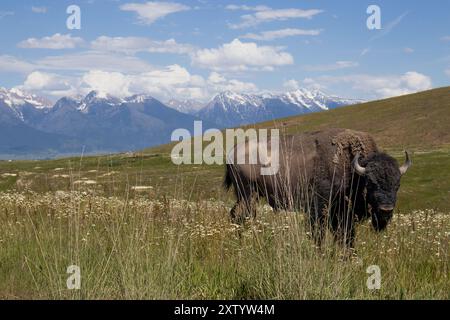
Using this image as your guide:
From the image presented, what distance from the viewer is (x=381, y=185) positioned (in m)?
9.63

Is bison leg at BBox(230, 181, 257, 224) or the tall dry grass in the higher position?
bison leg at BBox(230, 181, 257, 224)

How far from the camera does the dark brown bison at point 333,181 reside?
31.4ft

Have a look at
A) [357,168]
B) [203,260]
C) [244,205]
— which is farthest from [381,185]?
[244,205]

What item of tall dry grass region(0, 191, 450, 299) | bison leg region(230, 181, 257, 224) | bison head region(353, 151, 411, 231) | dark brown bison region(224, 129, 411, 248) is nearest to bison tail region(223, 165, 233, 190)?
dark brown bison region(224, 129, 411, 248)

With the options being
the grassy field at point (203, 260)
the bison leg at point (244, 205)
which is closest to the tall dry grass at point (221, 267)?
the grassy field at point (203, 260)

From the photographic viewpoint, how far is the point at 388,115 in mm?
100062

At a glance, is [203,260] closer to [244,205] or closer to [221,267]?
[221,267]

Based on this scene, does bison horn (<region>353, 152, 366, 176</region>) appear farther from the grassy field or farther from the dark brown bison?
the grassy field

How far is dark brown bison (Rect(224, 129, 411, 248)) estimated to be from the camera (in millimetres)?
9570

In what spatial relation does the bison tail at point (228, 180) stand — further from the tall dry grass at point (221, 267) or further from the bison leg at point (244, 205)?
the tall dry grass at point (221, 267)

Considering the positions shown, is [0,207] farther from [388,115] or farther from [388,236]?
[388,115]
